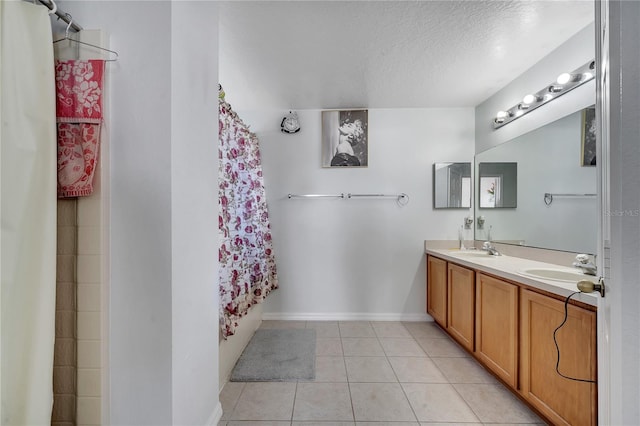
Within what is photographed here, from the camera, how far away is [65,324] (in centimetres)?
94

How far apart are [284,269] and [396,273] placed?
1243mm

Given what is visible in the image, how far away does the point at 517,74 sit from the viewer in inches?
87.0

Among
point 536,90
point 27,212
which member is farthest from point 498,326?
point 27,212

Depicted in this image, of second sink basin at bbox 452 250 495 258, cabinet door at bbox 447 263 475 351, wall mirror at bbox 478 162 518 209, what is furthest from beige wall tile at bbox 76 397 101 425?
wall mirror at bbox 478 162 518 209

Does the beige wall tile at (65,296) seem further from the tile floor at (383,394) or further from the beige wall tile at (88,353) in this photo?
the tile floor at (383,394)

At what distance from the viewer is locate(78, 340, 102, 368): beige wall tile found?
945 mm

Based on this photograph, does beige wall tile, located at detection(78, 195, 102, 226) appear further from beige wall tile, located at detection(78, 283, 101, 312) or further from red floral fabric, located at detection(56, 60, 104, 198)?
beige wall tile, located at detection(78, 283, 101, 312)

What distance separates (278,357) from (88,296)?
1.50m

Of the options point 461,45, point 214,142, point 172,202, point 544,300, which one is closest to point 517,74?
point 461,45

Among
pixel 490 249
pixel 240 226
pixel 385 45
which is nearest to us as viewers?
pixel 385 45

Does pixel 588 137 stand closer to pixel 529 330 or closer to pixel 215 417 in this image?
pixel 529 330

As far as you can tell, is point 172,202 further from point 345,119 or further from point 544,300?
point 345,119

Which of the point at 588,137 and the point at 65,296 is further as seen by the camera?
the point at 588,137

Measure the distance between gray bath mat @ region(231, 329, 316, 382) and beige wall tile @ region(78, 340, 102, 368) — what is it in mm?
1067
